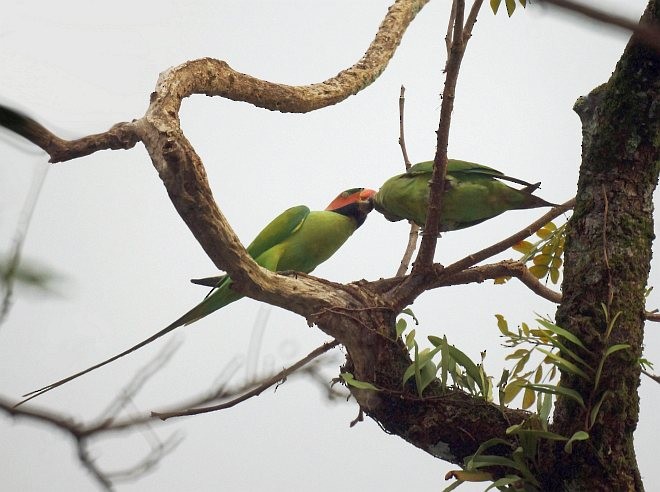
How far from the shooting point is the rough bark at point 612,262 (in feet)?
4.15

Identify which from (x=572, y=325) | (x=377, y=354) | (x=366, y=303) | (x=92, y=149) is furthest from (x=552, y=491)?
(x=92, y=149)

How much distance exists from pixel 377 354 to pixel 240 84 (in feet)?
2.36

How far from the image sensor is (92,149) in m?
1.30

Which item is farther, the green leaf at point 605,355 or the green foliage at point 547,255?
the green foliage at point 547,255

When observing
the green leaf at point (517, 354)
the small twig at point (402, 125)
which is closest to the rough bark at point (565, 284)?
the green leaf at point (517, 354)

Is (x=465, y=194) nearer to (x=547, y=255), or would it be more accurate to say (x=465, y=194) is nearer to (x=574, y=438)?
(x=547, y=255)

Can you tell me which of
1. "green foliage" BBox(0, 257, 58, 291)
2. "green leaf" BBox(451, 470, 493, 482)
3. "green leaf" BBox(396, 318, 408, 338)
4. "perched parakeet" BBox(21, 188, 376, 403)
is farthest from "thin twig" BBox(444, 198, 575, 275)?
"green foliage" BBox(0, 257, 58, 291)

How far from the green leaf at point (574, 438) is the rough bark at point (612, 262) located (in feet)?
0.09

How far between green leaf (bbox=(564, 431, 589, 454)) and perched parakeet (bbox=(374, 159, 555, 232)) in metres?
0.72

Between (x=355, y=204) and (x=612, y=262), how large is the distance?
1068 millimetres

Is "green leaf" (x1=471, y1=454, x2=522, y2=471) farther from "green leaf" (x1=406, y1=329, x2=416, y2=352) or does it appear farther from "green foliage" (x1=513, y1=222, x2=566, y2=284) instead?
"green foliage" (x1=513, y1=222, x2=566, y2=284)

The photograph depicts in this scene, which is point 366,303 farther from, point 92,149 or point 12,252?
point 12,252

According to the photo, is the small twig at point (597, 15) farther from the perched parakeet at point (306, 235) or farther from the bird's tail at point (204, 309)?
the perched parakeet at point (306, 235)

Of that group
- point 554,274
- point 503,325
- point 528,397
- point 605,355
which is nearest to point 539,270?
point 554,274
